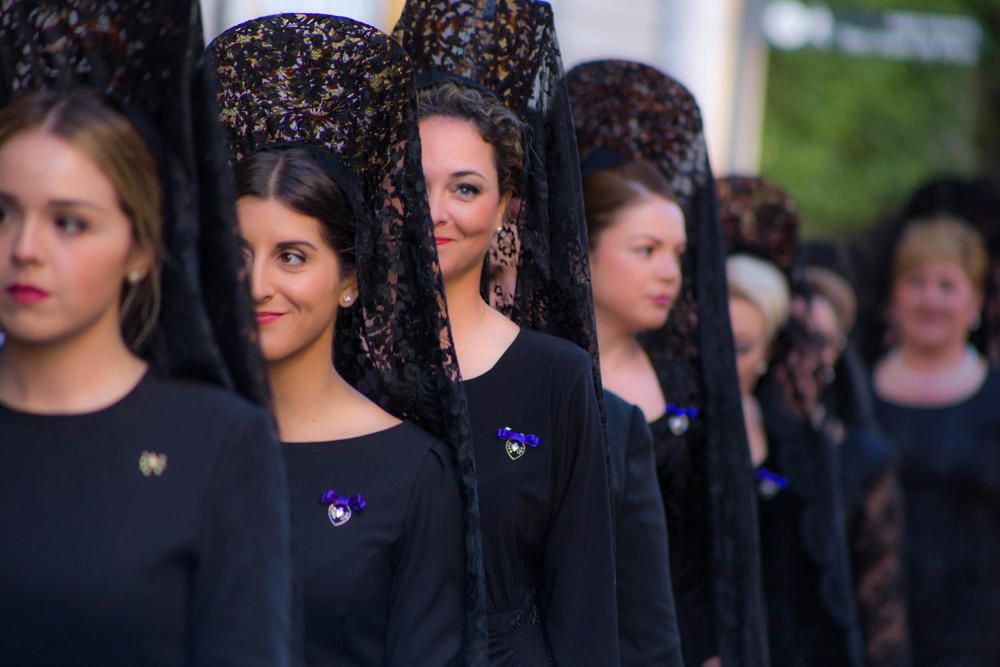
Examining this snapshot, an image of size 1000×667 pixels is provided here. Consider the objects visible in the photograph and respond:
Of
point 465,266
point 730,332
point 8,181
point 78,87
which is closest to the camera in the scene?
point 8,181

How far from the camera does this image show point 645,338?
5.16 meters

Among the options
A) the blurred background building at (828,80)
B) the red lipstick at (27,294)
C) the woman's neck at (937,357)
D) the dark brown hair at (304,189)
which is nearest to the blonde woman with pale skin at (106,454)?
the red lipstick at (27,294)

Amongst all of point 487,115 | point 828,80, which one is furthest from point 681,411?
point 828,80

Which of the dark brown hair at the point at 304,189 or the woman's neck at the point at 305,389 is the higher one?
the dark brown hair at the point at 304,189

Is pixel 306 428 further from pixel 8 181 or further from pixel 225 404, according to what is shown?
pixel 8 181

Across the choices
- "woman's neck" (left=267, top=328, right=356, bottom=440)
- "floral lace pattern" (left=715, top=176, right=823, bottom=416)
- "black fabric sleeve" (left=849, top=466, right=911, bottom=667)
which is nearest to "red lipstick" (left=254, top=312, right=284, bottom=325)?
"woman's neck" (left=267, top=328, right=356, bottom=440)

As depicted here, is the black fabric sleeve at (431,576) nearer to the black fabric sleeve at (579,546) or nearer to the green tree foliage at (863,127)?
the black fabric sleeve at (579,546)

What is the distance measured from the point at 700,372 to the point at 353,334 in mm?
1681

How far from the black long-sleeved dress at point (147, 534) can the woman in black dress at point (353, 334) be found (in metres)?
0.57

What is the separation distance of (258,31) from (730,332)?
1.97m

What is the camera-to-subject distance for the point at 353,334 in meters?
3.62

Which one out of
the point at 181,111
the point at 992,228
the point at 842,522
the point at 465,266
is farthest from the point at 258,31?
the point at 992,228

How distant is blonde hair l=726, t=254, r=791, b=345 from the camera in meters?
5.83

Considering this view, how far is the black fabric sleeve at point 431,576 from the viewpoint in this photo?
3219mm
